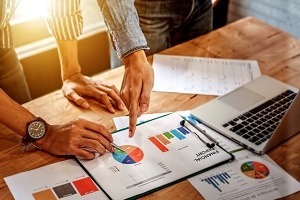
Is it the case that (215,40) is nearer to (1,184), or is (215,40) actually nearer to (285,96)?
(285,96)

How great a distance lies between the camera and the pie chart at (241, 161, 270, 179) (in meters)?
1.17

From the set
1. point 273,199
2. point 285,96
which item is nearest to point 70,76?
point 285,96

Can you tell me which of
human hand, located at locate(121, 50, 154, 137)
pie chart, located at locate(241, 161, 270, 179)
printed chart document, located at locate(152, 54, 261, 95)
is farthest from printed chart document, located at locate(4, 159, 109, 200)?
printed chart document, located at locate(152, 54, 261, 95)

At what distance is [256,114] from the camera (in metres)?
1.36

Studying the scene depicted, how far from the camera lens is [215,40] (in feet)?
6.00

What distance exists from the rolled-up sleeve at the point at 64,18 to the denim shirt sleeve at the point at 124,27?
0.18 meters

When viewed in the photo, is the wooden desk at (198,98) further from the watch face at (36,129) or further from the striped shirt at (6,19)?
the striped shirt at (6,19)

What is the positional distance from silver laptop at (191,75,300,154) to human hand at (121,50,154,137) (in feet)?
0.49

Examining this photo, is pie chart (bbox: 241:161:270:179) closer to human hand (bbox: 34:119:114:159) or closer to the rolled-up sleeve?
human hand (bbox: 34:119:114:159)

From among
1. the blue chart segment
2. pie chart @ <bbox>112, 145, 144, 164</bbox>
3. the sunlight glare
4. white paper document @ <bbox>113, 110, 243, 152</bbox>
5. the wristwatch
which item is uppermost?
the wristwatch

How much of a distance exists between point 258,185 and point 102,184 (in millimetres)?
360

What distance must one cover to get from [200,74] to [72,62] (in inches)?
16.6

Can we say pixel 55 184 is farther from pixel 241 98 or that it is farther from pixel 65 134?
pixel 241 98

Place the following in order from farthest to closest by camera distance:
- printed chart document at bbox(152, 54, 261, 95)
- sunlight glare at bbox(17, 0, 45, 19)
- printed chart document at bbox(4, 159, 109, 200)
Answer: sunlight glare at bbox(17, 0, 45, 19) → printed chart document at bbox(152, 54, 261, 95) → printed chart document at bbox(4, 159, 109, 200)
